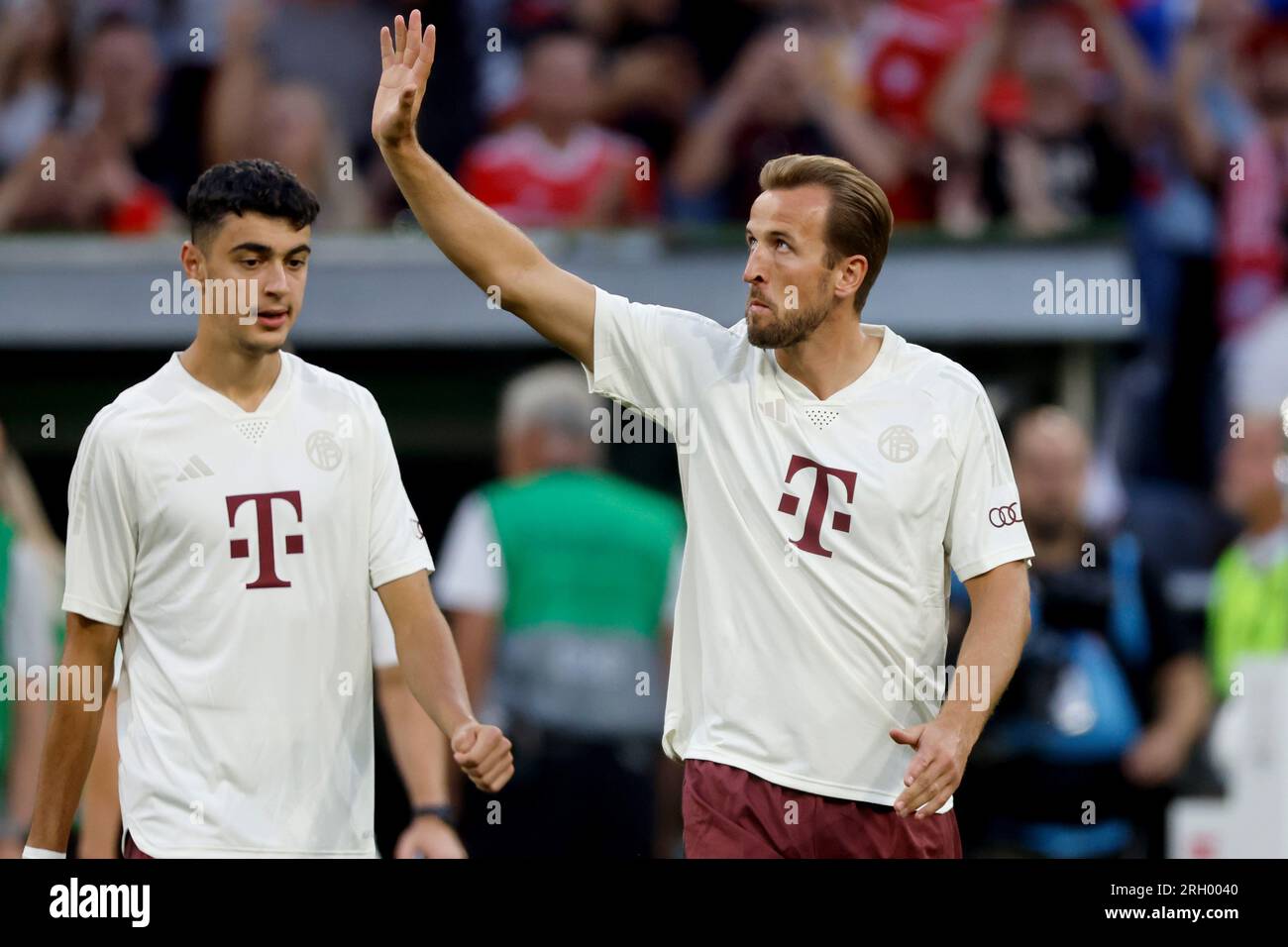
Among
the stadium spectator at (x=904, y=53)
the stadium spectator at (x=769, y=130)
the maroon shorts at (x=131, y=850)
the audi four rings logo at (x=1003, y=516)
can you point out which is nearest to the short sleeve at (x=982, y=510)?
the audi four rings logo at (x=1003, y=516)

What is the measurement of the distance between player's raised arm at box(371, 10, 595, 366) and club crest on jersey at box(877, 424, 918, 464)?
752mm

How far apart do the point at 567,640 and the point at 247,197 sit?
9.01 ft

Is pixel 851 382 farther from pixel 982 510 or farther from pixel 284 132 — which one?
pixel 284 132

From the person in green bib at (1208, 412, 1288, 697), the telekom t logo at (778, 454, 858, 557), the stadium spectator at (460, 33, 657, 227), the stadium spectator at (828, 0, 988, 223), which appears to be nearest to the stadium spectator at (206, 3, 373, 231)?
the stadium spectator at (460, 33, 657, 227)

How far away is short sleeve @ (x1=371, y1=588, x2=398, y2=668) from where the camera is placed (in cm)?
502

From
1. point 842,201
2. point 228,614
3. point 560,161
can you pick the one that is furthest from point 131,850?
point 560,161

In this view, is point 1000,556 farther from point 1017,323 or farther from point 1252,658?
point 1017,323

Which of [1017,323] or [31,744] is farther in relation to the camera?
[1017,323]

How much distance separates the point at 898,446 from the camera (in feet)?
16.2

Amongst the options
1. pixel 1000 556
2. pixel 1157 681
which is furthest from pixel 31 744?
pixel 1157 681

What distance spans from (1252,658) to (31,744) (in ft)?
14.0
